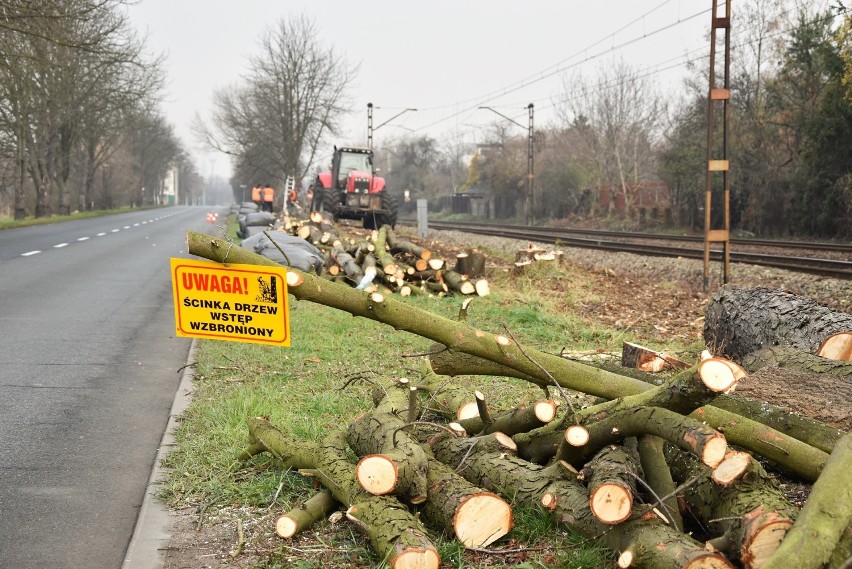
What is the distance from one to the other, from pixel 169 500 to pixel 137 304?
8124mm

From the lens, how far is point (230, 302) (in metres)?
3.69

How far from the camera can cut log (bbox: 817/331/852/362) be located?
199 inches

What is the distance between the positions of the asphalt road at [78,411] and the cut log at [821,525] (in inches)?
107

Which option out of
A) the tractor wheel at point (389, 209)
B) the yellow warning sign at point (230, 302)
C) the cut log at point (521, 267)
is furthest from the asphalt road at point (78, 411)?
the tractor wheel at point (389, 209)

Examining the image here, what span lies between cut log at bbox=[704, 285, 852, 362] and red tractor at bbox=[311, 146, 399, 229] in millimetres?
20497

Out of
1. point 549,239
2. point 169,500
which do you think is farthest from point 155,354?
point 549,239

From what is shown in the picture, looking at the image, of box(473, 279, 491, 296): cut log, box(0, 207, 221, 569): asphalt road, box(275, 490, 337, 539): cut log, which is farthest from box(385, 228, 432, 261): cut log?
box(275, 490, 337, 539): cut log

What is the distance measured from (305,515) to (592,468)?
4.24ft

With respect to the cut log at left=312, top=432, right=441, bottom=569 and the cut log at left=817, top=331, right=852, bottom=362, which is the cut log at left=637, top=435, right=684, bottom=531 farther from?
the cut log at left=817, top=331, right=852, bottom=362

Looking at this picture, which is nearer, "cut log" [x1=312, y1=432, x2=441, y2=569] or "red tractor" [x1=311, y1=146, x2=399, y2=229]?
"cut log" [x1=312, y1=432, x2=441, y2=569]

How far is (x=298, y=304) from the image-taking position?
36.6ft

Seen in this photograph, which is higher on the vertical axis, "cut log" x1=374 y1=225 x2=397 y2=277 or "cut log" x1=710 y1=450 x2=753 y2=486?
"cut log" x1=374 y1=225 x2=397 y2=277

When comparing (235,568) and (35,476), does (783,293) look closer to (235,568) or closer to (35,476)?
(235,568)

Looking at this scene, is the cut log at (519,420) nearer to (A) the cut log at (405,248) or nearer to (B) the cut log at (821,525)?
(B) the cut log at (821,525)
